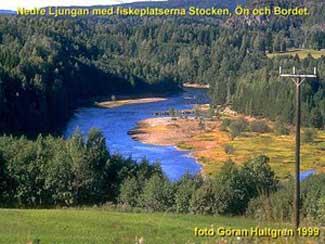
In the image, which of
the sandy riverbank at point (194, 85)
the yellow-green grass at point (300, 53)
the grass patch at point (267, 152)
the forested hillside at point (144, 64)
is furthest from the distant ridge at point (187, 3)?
the grass patch at point (267, 152)

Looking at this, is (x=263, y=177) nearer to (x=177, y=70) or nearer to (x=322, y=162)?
(x=322, y=162)

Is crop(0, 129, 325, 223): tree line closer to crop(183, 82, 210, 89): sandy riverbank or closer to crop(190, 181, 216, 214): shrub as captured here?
crop(190, 181, 216, 214): shrub

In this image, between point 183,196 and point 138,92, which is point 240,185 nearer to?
point 183,196

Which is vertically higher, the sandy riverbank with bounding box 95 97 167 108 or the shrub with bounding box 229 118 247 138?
the sandy riverbank with bounding box 95 97 167 108

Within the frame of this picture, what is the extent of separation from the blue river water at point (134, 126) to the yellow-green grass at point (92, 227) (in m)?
18.3

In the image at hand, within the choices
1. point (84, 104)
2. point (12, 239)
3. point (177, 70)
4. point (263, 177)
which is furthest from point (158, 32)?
point (12, 239)

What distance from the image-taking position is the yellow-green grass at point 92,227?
482 inches

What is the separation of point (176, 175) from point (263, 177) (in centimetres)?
1286

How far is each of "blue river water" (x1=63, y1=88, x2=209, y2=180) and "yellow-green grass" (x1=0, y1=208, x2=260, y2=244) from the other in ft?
60.0

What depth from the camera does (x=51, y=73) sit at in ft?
272

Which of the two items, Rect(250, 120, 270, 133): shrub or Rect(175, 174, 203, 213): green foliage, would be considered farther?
Rect(250, 120, 270, 133): shrub

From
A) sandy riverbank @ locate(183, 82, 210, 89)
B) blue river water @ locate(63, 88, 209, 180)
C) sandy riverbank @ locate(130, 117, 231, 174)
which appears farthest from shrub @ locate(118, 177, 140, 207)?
sandy riverbank @ locate(183, 82, 210, 89)

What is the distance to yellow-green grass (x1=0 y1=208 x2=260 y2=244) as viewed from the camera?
40.2 feet

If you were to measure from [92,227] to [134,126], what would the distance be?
184 ft
